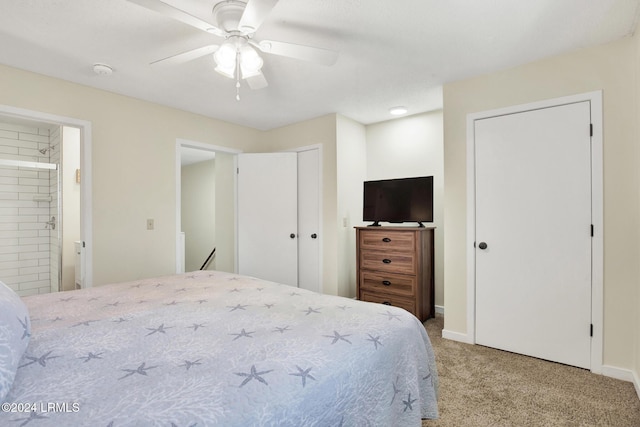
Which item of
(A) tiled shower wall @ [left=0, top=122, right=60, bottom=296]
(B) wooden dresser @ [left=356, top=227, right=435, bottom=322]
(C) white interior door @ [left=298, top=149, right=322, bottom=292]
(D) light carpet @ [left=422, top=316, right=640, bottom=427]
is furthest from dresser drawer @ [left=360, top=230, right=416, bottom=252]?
(A) tiled shower wall @ [left=0, top=122, right=60, bottom=296]

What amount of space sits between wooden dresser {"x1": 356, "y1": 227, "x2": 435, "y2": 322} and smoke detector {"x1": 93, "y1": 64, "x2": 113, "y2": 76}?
8.68ft

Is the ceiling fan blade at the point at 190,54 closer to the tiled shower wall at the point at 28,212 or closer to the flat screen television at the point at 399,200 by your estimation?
the flat screen television at the point at 399,200

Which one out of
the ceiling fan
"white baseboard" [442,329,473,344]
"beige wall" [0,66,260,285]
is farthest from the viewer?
"white baseboard" [442,329,473,344]

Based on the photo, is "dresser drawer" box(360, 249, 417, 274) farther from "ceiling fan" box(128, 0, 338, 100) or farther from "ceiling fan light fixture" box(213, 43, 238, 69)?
"ceiling fan light fixture" box(213, 43, 238, 69)

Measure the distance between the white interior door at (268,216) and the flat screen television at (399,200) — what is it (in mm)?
950

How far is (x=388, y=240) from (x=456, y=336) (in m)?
1.07

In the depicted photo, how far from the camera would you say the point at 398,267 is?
10.6 ft

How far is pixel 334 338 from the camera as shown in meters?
1.16

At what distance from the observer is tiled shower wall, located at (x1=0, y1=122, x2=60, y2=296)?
12.3 ft

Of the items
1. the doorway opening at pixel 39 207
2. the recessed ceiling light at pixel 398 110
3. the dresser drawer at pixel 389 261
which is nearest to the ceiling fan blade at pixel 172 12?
the recessed ceiling light at pixel 398 110

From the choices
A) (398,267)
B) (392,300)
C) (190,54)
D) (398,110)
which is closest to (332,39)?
(190,54)

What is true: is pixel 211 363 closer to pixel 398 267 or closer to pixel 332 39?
pixel 332 39

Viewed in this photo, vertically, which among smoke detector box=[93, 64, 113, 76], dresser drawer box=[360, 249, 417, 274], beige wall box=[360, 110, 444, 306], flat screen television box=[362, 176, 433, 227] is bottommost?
dresser drawer box=[360, 249, 417, 274]

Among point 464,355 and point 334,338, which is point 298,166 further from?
point 334,338
